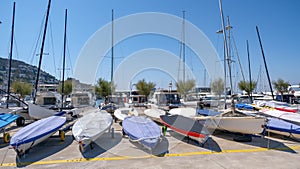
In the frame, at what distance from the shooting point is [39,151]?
19.3ft

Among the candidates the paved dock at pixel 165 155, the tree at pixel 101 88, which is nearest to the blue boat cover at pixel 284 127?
the paved dock at pixel 165 155

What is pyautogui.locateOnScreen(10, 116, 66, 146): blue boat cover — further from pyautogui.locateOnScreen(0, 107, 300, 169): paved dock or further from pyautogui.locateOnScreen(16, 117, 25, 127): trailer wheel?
pyautogui.locateOnScreen(16, 117, 25, 127): trailer wheel

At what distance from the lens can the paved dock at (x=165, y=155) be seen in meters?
4.81

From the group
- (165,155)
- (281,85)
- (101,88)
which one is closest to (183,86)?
(101,88)

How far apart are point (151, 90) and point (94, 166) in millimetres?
27238

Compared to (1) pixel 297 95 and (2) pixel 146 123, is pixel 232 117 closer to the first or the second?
(2) pixel 146 123

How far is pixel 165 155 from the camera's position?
5473 millimetres

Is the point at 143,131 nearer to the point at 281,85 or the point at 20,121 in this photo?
the point at 20,121

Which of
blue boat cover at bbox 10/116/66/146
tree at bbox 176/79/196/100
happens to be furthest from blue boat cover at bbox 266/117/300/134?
tree at bbox 176/79/196/100

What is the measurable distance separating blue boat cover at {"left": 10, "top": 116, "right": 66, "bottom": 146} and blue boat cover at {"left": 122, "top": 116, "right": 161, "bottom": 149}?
2.48 meters

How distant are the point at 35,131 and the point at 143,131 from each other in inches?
134

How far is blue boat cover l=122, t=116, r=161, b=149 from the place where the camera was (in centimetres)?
568

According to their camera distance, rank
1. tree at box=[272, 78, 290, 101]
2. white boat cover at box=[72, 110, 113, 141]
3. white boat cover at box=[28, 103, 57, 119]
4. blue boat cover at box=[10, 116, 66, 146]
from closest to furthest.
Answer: blue boat cover at box=[10, 116, 66, 146] → white boat cover at box=[72, 110, 113, 141] → white boat cover at box=[28, 103, 57, 119] → tree at box=[272, 78, 290, 101]

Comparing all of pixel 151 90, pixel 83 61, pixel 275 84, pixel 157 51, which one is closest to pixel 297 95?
pixel 275 84
